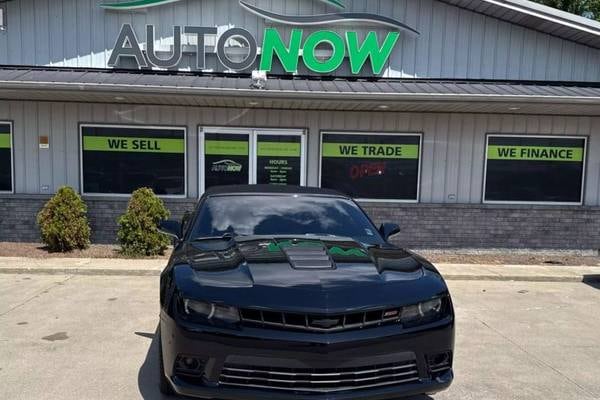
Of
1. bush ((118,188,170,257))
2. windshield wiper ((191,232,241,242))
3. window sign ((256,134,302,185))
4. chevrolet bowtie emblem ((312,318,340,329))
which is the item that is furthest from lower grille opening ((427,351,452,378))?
window sign ((256,134,302,185))

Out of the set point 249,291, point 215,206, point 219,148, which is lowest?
point 249,291

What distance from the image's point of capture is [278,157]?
10.2m

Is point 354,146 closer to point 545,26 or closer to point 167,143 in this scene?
point 167,143

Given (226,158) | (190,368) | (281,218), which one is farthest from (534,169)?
(190,368)

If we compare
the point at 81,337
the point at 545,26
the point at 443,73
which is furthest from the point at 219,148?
the point at 545,26

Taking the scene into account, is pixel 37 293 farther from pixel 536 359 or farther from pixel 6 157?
pixel 536 359

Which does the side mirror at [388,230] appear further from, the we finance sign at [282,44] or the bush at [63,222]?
the bush at [63,222]

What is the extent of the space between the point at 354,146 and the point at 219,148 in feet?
9.22

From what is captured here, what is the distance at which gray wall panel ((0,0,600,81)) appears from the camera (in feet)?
32.5

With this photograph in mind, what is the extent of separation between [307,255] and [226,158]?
6.94m

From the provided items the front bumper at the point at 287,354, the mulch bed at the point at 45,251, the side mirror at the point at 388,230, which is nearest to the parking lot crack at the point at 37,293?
the mulch bed at the point at 45,251

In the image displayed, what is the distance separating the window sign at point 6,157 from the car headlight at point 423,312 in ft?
31.9

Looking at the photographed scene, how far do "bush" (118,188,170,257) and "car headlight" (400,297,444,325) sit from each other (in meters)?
6.68

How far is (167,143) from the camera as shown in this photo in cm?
1008
